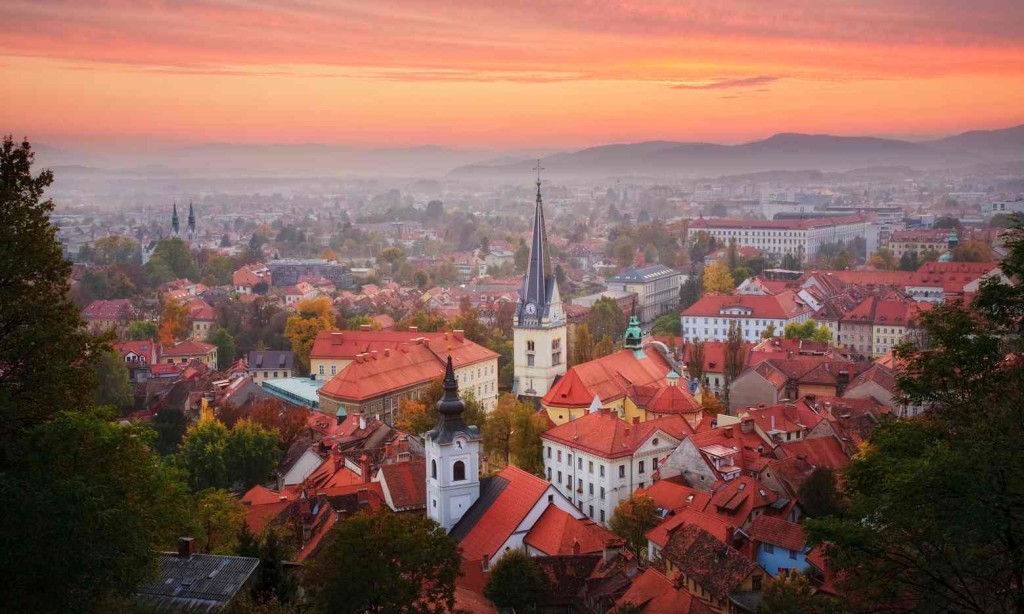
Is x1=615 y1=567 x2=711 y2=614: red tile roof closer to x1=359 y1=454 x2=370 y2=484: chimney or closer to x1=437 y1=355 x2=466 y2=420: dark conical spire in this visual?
x1=437 y1=355 x2=466 y2=420: dark conical spire

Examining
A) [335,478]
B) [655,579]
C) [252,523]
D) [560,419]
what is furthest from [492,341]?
[655,579]

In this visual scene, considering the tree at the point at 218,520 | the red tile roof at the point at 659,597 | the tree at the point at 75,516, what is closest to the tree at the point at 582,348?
the tree at the point at 218,520

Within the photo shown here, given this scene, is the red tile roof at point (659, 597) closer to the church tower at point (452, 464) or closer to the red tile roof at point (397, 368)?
the church tower at point (452, 464)

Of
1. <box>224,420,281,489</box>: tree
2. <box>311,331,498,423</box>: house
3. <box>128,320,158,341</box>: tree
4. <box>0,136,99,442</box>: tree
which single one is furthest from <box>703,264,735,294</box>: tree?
<box>0,136,99,442</box>: tree

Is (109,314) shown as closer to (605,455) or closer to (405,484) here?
(405,484)

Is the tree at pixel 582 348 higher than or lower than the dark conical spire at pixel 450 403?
lower
